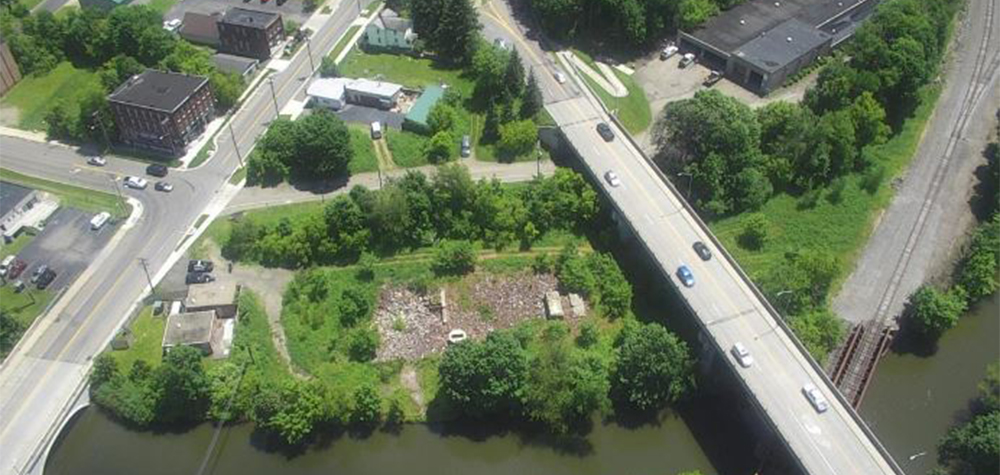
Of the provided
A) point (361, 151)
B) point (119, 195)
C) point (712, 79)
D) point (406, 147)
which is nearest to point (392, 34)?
point (406, 147)

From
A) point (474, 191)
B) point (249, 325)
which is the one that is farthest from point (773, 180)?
point (249, 325)

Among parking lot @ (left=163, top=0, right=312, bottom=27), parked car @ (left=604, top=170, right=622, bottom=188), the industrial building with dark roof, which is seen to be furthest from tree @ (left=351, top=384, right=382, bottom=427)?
parking lot @ (left=163, top=0, right=312, bottom=27)

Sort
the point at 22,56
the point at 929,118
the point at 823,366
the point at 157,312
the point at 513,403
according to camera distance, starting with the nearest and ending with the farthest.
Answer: the point at 513,403 < the point at 823,366 < the point at 157,312 < the point at 929,118 < the point at 22,56

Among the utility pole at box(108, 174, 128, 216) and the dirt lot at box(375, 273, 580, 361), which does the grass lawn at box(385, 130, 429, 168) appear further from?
the utility pole at box(108, 174, 128, 216)


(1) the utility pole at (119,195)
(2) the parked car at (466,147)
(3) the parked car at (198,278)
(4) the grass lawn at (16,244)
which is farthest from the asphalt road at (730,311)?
(4) the grass lawn at (16,244)

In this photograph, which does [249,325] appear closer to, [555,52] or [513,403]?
[513,403]

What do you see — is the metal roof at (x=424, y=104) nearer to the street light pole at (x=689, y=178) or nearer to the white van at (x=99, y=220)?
the street light pole at (x=689, y=178)

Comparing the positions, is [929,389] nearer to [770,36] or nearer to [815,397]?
[815,397]
